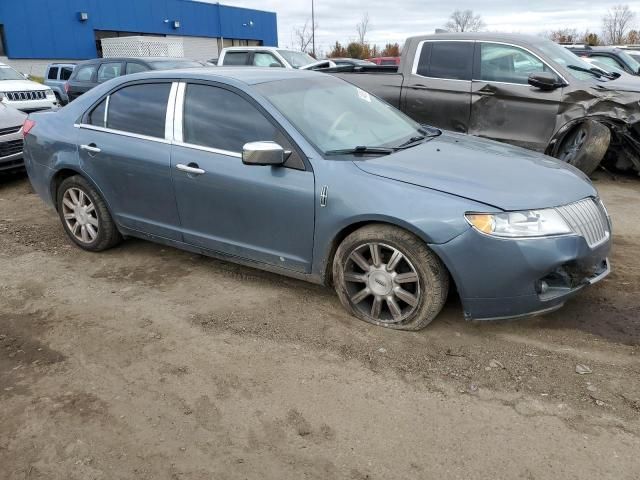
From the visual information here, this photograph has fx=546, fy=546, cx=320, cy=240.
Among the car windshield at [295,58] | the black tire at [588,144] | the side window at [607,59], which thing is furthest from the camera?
the car windshield at [295,58]

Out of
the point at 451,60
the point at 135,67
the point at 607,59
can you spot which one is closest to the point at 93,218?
the point at 451,60

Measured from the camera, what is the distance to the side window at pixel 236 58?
1227 cm

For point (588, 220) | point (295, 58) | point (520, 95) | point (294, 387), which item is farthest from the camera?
point (295, 58)

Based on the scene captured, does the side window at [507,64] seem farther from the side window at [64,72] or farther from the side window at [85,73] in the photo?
the side window at [64,72]

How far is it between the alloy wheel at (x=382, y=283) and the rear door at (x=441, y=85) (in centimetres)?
429

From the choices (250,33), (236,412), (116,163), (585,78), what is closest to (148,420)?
(236,412)

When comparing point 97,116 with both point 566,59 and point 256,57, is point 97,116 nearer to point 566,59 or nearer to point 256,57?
point 566,59

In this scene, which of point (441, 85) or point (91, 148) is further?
point (441, 85)

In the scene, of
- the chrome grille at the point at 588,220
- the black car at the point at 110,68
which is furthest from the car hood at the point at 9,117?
the chrome grille at the point at 588,220

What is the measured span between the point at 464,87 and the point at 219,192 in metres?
4.42

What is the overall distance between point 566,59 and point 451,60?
1.44 m

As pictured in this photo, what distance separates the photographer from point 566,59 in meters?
7.03

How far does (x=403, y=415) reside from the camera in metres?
2.78

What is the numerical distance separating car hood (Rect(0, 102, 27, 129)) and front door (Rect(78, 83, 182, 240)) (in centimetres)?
398
